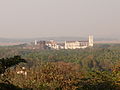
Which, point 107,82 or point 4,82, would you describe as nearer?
point 4,82

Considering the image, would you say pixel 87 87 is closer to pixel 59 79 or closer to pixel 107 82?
pixel 107 82

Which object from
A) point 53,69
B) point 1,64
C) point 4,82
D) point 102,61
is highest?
point 1,64

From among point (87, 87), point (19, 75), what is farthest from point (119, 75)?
point (19, 75)

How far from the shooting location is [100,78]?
29312mm

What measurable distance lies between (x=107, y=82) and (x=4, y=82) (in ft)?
47.0

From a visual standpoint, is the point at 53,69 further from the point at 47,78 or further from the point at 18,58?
the point at 18,58

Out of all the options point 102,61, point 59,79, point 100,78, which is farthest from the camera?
point 102,61

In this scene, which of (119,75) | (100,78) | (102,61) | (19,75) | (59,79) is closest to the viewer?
(119,75)

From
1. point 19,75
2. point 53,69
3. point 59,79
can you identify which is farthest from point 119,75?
point 19,75

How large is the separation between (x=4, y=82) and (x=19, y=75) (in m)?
45.9

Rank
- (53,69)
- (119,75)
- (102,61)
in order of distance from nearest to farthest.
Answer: (119,75), (53,69), (102,61)

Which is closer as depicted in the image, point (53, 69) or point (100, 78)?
point (100, 78)

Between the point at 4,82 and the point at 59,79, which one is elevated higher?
the point at 4,82

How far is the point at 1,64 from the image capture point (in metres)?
14.1
